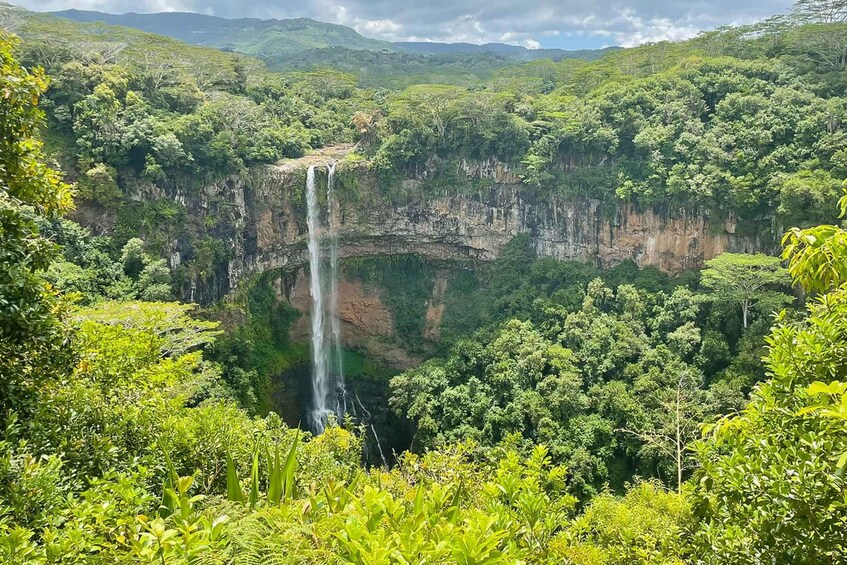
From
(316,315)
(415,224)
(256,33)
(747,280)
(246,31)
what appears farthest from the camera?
(246,31)

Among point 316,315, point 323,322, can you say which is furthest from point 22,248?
point 323,322

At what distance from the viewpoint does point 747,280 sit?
16625mm

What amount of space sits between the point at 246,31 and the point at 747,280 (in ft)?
382

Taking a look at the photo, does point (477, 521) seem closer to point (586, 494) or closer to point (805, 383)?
point (805, 383)

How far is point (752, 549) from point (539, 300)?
18.7 m

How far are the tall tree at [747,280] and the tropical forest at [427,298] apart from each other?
0.09 meters

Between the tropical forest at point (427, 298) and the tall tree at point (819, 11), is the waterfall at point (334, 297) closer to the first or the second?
the tropical forest at point (427, 298)

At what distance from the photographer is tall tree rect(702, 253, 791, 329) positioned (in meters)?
16.3

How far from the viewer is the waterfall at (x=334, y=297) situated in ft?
79.6

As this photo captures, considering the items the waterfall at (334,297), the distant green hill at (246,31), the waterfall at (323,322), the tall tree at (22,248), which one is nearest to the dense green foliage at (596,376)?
the waterfall at (323,322)

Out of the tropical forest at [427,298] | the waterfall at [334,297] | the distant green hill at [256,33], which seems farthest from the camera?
the distant green hill at [256,33]

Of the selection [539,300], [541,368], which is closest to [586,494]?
[541,368]

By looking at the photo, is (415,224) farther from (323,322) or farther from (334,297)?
(323,322)

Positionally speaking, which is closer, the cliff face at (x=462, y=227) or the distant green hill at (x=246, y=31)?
the cliff face at (x=462, y=227)
